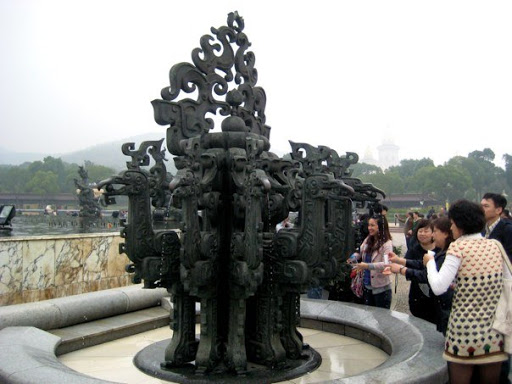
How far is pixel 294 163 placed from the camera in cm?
564

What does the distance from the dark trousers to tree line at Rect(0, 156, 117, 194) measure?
69.9 metres

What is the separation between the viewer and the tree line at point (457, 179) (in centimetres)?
6981

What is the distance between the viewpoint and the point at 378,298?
279 inches

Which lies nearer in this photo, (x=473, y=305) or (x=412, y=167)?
(x=473, y=305)

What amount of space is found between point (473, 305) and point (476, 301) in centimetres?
3

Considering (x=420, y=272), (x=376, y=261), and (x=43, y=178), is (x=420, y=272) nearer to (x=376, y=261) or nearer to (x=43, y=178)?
(x=376, y=261)

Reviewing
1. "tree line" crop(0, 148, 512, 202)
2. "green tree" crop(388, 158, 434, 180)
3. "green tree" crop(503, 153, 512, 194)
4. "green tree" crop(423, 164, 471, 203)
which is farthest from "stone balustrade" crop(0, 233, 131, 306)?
"green tree" crop(388, 158, 434, 180)

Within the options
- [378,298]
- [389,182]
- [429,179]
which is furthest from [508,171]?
[378,298]

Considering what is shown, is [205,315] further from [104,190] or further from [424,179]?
[424,179]

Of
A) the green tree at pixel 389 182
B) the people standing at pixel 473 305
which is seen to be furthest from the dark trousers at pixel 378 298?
the green tree at pixel 389 182

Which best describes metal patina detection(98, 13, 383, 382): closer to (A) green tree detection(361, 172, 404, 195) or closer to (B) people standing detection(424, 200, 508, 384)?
(B) people standing detection(424, 200, 508, 384)

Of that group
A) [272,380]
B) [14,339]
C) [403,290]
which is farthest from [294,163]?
[403,290]

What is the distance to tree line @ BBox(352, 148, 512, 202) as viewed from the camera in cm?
6981

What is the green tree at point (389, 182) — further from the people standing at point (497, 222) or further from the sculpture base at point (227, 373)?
the sculpture base at point (227, 373)
